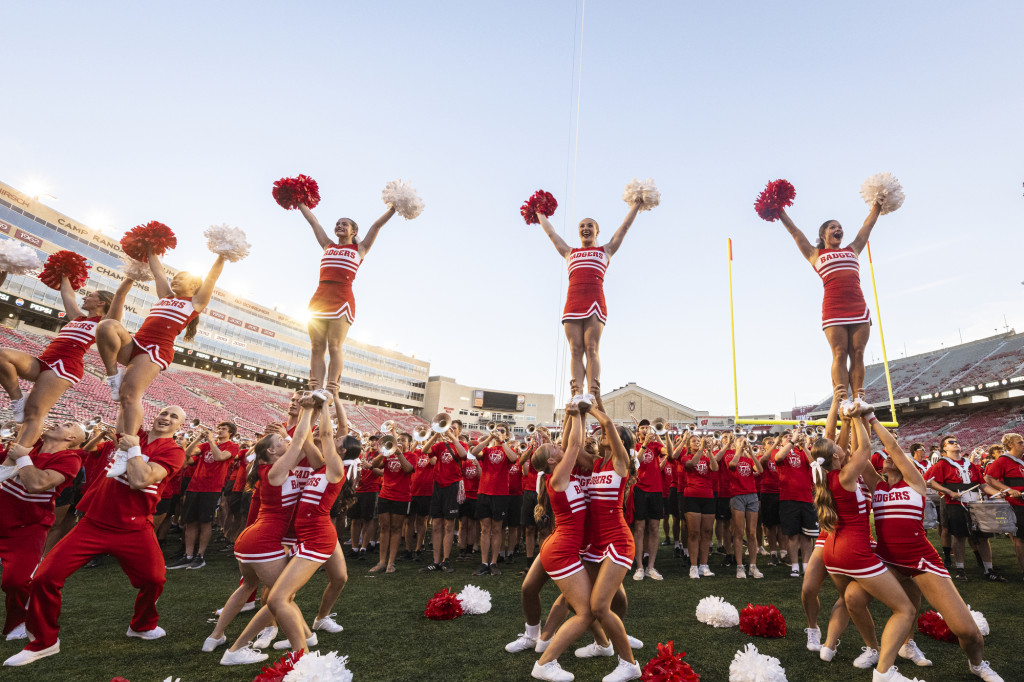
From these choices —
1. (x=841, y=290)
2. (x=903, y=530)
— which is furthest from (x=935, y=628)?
(x=841, y=290)

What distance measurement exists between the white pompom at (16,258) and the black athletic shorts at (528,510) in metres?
7.14

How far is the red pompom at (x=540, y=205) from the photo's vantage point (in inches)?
235

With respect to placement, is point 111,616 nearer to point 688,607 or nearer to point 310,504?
point 310,504

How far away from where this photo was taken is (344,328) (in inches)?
201

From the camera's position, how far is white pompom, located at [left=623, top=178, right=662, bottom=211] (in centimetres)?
546

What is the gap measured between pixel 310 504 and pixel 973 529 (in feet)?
32.1

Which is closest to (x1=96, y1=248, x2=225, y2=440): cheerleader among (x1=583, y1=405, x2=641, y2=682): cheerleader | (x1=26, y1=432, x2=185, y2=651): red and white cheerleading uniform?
(x1=26, y1=432, x2=185, y2=651): red and white cheerleading uniform

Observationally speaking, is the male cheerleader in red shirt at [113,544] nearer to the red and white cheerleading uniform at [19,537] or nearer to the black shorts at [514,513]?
the red and white cheerleading uniform at [19,537]

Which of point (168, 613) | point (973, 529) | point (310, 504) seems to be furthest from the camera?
point (973, 529)

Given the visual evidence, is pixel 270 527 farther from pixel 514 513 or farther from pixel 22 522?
pixel 514 513

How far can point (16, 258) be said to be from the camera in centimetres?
496

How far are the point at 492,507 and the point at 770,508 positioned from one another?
4.97 m

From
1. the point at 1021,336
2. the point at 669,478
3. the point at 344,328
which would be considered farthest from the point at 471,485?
the point at 1021,336

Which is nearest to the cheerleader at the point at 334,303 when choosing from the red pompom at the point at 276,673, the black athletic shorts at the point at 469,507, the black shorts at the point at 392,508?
the red pompom at the point at 276,673
